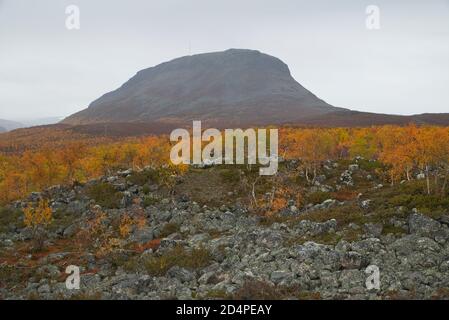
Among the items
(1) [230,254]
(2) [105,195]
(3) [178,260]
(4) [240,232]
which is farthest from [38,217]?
(1) [230,254]

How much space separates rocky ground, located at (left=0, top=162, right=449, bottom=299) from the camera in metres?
20.2

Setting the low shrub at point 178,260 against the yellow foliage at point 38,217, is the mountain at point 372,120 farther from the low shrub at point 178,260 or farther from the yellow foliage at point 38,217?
the low shrub at point 178,260

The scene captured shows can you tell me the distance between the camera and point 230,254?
84.9 feet

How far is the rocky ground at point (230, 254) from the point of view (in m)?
20.2

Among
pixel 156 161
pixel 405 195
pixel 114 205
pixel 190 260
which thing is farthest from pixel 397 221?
pixel 156 161

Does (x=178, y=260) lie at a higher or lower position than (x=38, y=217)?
lower

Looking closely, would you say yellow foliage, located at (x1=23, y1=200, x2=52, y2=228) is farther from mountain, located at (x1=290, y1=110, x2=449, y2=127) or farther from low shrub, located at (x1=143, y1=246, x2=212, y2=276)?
mountain, located at (x1=290, y1=110, x2=449, y2=127)

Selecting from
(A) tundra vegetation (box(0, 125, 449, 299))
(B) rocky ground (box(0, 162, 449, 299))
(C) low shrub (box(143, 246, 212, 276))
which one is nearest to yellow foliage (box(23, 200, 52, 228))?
(A) tundra vegetation (box(0, 125, 449, 299))

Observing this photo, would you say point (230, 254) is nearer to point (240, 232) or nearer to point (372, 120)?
point (240, 232)

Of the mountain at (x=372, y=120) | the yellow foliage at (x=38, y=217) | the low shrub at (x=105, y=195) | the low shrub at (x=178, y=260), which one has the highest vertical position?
the mountain at (x=372, y=120)

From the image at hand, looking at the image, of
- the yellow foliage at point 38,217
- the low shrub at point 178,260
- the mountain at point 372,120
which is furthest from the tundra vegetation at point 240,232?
the mountain at point 372,120
